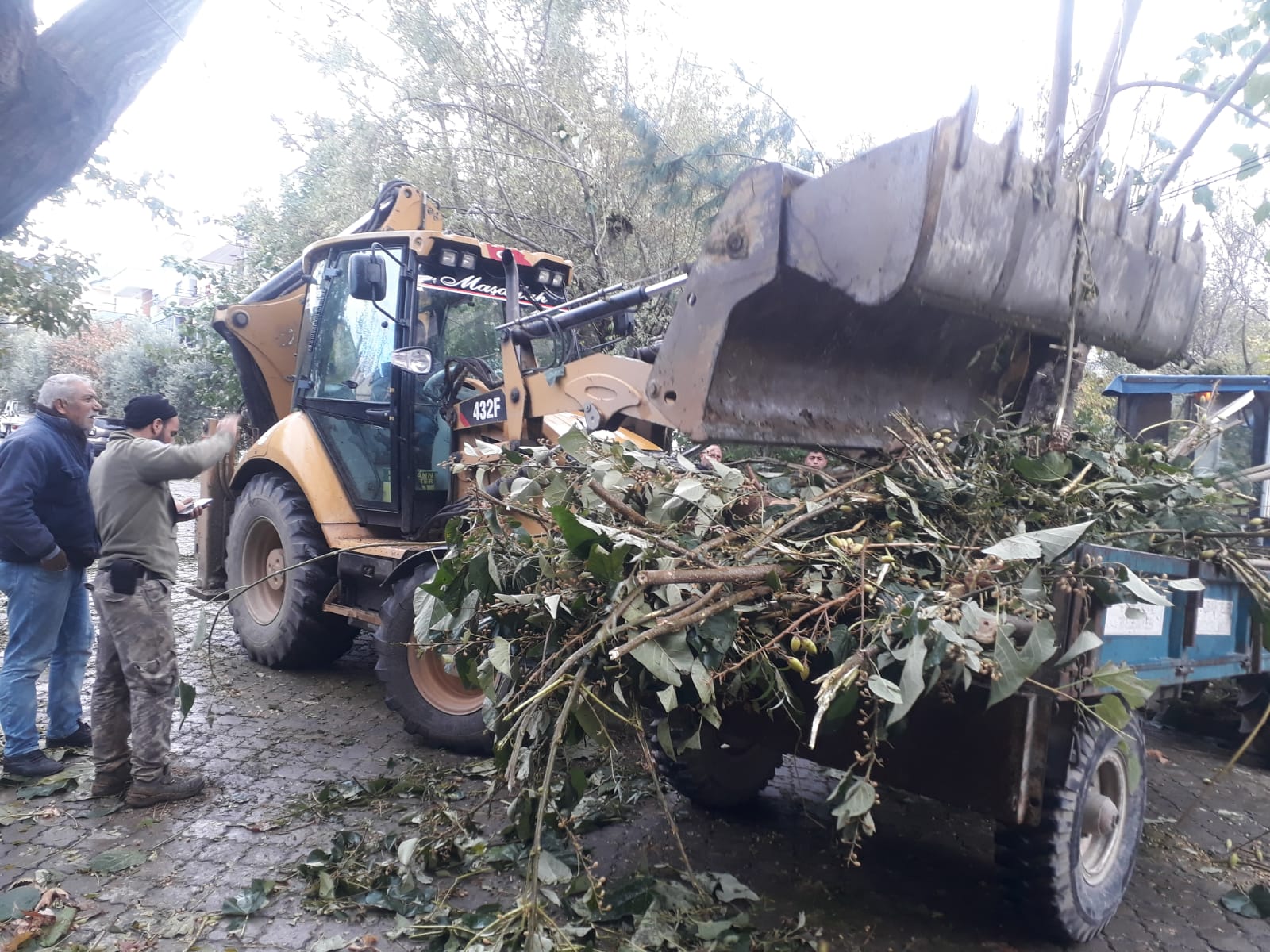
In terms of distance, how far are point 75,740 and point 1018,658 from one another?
15.8 feet

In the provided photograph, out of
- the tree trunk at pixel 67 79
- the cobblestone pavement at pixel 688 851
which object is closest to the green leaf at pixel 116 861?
the cobblestone pavement at pixel 688 851

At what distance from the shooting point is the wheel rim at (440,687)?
5.08 meters

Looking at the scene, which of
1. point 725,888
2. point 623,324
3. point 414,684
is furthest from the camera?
point 623,324

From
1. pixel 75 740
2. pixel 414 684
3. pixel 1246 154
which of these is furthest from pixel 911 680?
pixel 1246 154

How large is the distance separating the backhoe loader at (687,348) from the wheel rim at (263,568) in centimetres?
2

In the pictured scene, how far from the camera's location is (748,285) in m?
3.36

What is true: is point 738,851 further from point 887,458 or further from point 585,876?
point 887,458

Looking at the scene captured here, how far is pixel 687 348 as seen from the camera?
3531 mm

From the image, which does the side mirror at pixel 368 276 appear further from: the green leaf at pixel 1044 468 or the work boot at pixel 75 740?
the green leaf at pixel 1044 468

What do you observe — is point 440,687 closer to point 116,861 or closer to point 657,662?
point 116,861

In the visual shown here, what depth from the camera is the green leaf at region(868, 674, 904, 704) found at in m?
2.49

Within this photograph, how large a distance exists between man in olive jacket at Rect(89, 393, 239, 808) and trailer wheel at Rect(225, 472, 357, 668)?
1500 millimetres

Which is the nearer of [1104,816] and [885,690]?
[885,690]

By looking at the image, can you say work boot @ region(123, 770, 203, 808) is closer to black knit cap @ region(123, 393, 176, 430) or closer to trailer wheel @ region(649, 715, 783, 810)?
black knit cap @ region(123, 393, 176, 430)
